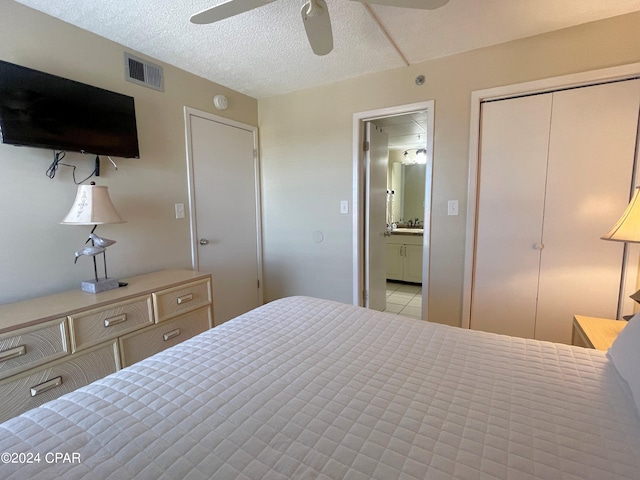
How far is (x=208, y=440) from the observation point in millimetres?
691

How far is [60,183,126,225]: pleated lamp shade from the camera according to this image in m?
1.68

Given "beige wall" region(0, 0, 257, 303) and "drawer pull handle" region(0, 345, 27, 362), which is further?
"beige wall" region(0, 0, 257, 303)

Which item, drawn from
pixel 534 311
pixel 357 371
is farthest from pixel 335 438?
pixel 534 311

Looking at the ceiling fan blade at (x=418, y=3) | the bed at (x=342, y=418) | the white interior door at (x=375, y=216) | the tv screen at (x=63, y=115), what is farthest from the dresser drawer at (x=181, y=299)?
the ceiling fan blade at (x=418, y=3)

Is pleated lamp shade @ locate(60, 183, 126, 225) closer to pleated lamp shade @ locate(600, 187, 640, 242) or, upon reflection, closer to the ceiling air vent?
the ceiling air vent

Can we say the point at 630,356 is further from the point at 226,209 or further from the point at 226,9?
the point at 226,209

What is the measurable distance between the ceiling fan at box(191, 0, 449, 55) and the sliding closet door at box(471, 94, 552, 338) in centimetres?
129

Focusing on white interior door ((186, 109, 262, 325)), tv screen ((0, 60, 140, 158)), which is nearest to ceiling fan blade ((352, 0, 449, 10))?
tv screen ((0, 60, 140, 158))

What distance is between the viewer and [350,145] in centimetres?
275

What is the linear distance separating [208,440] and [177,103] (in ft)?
8.31

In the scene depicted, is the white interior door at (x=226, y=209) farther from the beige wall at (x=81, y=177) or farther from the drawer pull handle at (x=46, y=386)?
the drawer pull handle at (x=46, y=386)

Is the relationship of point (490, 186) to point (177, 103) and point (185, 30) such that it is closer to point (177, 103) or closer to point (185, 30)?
point (185, 30)

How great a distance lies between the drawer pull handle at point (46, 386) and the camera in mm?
1382

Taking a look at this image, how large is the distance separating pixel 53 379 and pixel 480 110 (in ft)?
10.2
